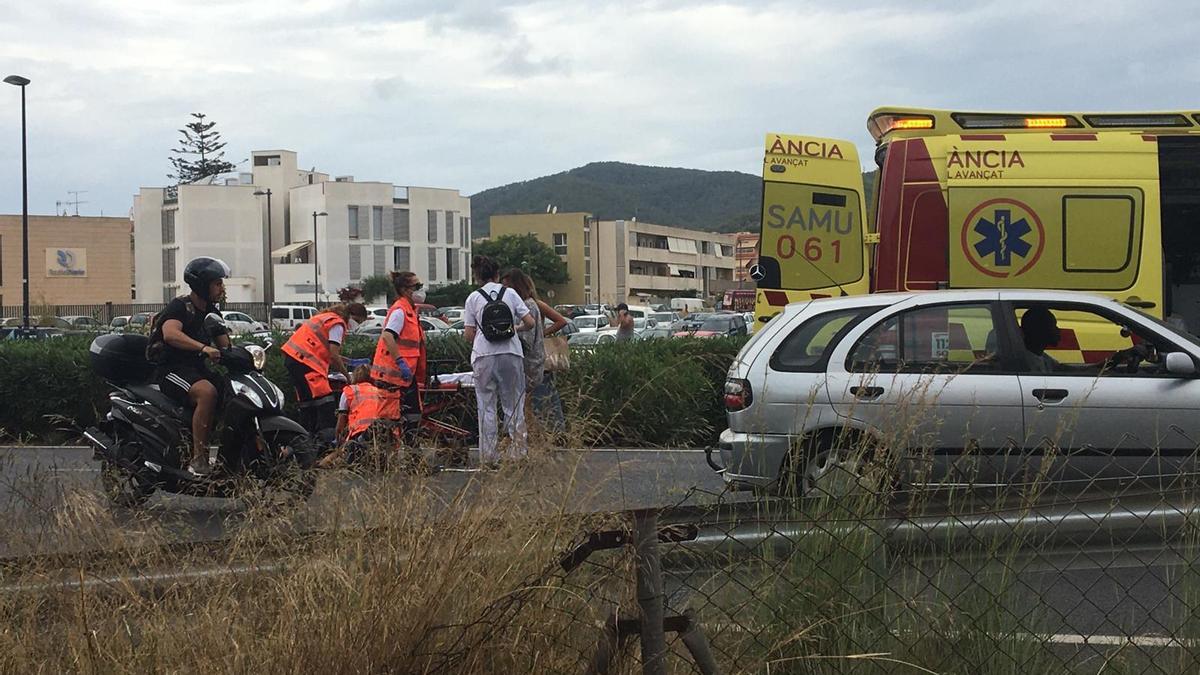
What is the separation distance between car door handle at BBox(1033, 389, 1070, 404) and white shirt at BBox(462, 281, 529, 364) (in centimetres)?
427

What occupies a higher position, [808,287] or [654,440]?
[808,287]

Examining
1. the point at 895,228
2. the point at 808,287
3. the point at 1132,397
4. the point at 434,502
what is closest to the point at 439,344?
the point at 808,287

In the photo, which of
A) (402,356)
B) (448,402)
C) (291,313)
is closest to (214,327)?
(402,356)

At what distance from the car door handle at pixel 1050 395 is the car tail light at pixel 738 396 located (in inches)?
68.1

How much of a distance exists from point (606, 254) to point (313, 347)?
378 ft

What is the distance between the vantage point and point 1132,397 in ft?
25.9

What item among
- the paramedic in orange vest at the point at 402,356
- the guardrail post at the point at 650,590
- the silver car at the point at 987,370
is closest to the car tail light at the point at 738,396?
the silver car at the point at 987,370

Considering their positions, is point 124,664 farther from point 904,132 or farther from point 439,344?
point 439,344

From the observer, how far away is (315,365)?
11516mm

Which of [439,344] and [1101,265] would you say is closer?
[1101,265]

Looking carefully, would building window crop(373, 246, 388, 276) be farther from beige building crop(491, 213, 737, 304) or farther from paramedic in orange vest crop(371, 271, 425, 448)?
paramedic in orange vest crop(371, 271, 425, 448)

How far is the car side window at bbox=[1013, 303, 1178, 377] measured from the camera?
802 cm

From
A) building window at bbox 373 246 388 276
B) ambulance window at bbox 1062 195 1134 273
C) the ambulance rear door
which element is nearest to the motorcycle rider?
the ambulance rear door

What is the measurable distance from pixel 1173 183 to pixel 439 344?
753 cm
